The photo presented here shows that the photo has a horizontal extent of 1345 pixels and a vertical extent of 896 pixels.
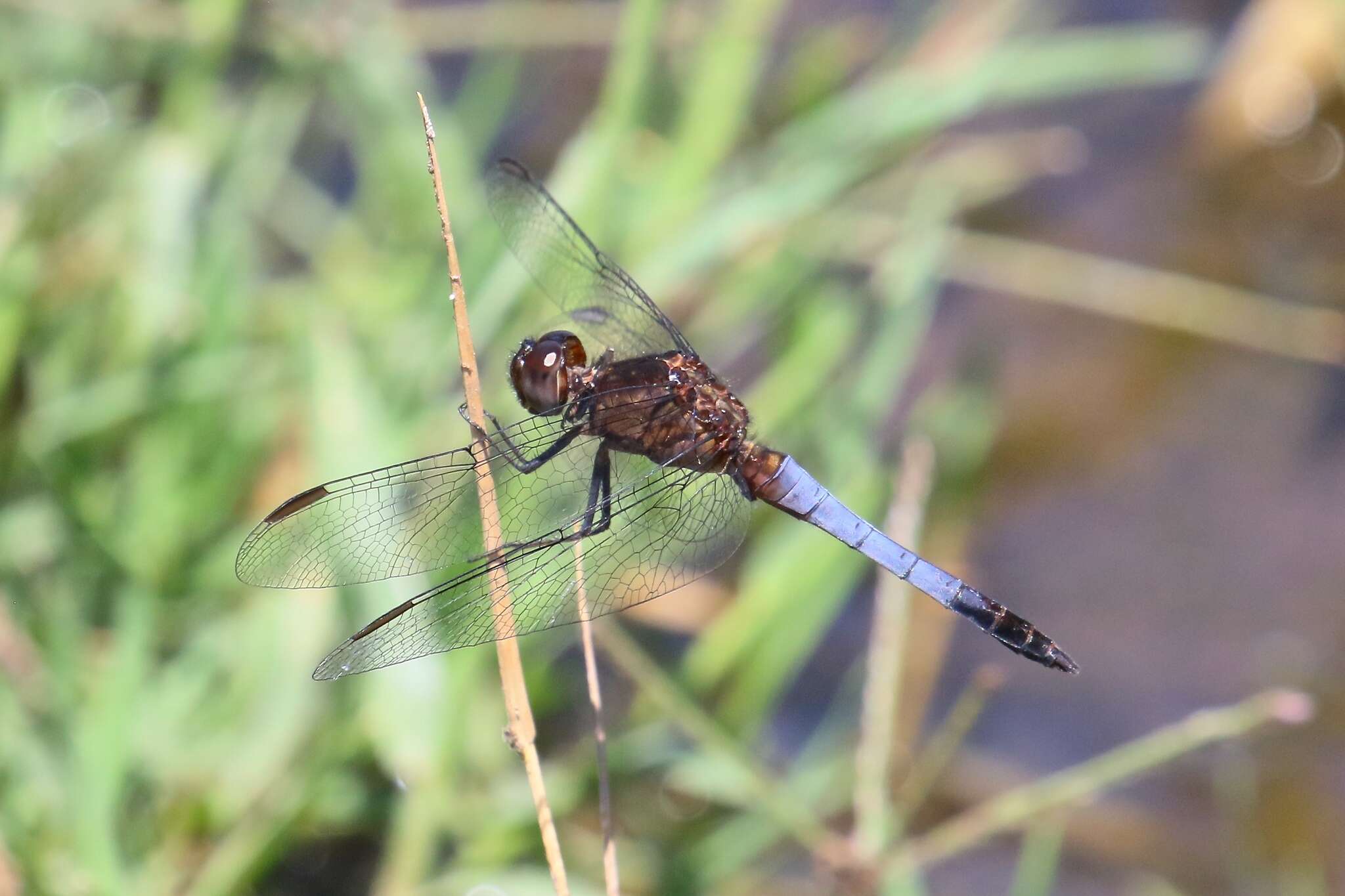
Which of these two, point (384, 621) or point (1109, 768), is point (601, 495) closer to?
point (384, 621)

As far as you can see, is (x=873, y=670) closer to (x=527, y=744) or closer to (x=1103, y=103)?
(x=527, y=744)

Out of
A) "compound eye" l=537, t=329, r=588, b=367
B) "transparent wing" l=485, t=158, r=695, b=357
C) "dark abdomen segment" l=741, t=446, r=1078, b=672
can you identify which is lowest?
"compound eye" l=537, t=329, r=588, b=367

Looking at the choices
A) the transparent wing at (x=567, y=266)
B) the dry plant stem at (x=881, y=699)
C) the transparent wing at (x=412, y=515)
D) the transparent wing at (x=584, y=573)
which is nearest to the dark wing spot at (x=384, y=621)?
the transparent wing at (x=584, y=573)

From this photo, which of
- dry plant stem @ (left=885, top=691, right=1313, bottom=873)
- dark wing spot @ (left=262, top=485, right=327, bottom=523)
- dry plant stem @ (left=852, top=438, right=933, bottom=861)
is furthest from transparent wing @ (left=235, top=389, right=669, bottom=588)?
dry plant stem @ (left=885, top=691, right=1313, bottom=873)

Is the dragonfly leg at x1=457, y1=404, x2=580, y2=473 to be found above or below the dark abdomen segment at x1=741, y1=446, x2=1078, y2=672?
below

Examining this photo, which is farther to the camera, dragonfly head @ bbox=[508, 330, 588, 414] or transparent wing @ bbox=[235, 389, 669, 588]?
dragonfly head @ bbox=[508, 330, 588, 414]

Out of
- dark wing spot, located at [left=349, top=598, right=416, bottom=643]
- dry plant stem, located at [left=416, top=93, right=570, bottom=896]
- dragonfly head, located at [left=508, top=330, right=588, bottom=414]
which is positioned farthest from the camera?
dragonfly head, located at [left=508, top=330, right=588, bottom=414]

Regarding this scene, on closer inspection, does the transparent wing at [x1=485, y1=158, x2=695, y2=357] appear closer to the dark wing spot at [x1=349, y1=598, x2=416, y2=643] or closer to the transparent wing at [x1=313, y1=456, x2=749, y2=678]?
the transparent wing at [x1=313, y1=456, x2=749, y2=678]

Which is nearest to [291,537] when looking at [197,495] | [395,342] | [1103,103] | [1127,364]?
[197,495]
